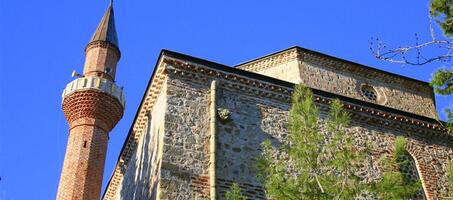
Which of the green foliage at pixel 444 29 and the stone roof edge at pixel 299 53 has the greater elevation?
the stone roof edge at pixel 299 53

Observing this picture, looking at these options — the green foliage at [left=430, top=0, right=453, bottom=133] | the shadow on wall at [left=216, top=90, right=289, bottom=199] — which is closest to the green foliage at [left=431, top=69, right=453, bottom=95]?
the green foliage at [left=430, top=0, right=453, bottom=133]

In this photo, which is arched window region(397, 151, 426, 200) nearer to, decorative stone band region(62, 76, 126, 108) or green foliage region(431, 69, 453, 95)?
green foliage region(431, 69, 453, 95)

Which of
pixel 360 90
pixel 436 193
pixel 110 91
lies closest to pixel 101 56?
pixel 110 91

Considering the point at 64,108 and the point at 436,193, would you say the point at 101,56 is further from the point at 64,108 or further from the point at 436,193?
the point at 436,193

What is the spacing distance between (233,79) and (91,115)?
18.5 feet

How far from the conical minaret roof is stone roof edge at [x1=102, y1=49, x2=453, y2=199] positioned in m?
5.61

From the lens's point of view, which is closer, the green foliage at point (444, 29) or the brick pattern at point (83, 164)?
the green foliage at point (444, 29)

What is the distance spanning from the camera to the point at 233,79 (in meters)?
9.59

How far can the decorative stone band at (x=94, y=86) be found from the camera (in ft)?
46.9

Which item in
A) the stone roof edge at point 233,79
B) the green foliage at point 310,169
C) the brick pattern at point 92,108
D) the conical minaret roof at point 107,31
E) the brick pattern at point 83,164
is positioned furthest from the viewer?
the conical minaret roof at point 107,31

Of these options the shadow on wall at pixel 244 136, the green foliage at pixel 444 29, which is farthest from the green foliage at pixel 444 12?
the shadow on wall at pixel 244 136

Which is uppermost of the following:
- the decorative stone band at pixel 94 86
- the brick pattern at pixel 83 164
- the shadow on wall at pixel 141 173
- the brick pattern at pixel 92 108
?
the decorative stone band at pixel 94 86

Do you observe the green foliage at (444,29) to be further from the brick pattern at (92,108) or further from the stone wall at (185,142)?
the brick pattern at (92,108)

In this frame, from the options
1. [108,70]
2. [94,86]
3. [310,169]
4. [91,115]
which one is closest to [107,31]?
[108,70]
